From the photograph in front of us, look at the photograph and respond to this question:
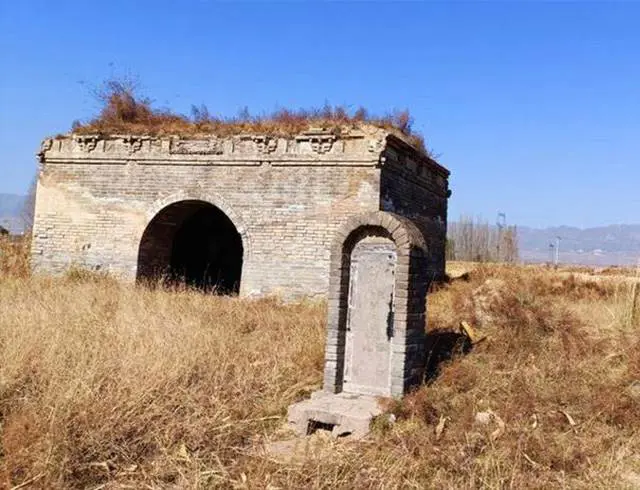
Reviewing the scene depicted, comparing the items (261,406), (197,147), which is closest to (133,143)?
(197,147)

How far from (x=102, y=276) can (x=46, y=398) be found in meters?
9.18

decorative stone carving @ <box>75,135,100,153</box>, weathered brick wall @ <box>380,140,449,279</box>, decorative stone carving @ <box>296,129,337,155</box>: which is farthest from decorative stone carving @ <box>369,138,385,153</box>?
decorative stone carving @ <box>75,135,100,153</box>

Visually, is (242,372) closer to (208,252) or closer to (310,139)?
(310,139)

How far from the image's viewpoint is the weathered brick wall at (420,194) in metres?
12.3

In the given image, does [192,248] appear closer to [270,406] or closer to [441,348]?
[441,348]

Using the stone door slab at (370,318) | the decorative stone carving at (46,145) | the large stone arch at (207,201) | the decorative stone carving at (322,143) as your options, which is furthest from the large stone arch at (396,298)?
the decorative stone carving at (46,145)

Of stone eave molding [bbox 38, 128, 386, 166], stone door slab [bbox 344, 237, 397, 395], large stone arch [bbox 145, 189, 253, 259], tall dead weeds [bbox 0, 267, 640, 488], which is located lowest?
tall dead weeds [bbox 0, 267, 640, 488]

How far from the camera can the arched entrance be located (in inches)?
536

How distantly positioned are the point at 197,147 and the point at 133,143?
1.73 meters

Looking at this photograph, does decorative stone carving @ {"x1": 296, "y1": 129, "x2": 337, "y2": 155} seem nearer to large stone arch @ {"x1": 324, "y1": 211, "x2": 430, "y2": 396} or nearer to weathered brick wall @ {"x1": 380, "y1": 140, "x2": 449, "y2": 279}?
weathered brick wall @ {"x1": 380, "y1": 140, "x2": 449, "y2": 279}

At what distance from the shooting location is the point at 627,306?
935 centimetres

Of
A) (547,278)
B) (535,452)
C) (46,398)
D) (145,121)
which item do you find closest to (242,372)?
(46,398)

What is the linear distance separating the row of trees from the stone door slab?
25844 mm

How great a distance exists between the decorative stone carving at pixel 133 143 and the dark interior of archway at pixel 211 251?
10.4 feet
